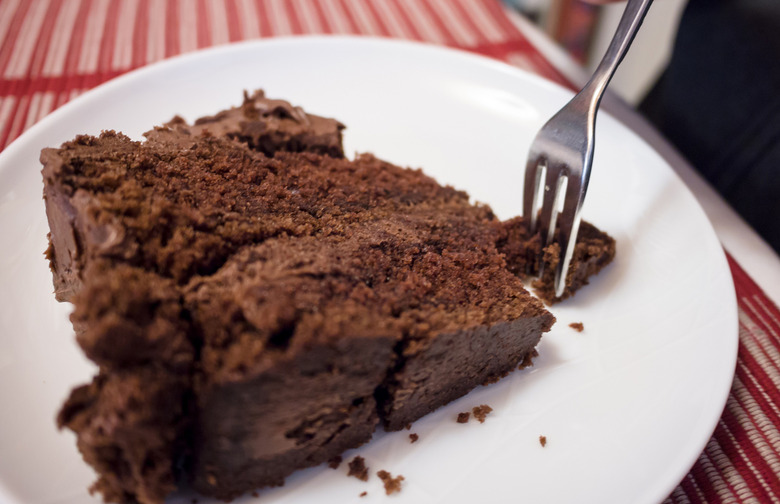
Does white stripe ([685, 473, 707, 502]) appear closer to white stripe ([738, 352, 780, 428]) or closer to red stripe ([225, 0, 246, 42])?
white stripe ([738, 352, 780, 428])

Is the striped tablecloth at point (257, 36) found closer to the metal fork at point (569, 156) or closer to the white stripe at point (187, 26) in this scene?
the white stripe at point (187, 26)

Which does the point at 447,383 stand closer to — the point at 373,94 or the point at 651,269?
the point at 651,269

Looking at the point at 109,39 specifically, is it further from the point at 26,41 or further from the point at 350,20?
the point at 350,20

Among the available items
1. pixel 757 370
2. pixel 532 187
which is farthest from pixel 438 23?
pixel 757 370

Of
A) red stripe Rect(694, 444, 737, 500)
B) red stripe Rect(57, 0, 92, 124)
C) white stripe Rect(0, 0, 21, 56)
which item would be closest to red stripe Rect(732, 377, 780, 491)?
red stripe Rect(694, 444, 737, 500)

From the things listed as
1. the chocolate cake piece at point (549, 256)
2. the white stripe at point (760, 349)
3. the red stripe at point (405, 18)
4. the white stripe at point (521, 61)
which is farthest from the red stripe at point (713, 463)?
the red stripe at point (405, 18)

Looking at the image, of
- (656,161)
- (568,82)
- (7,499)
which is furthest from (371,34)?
(7,499)
